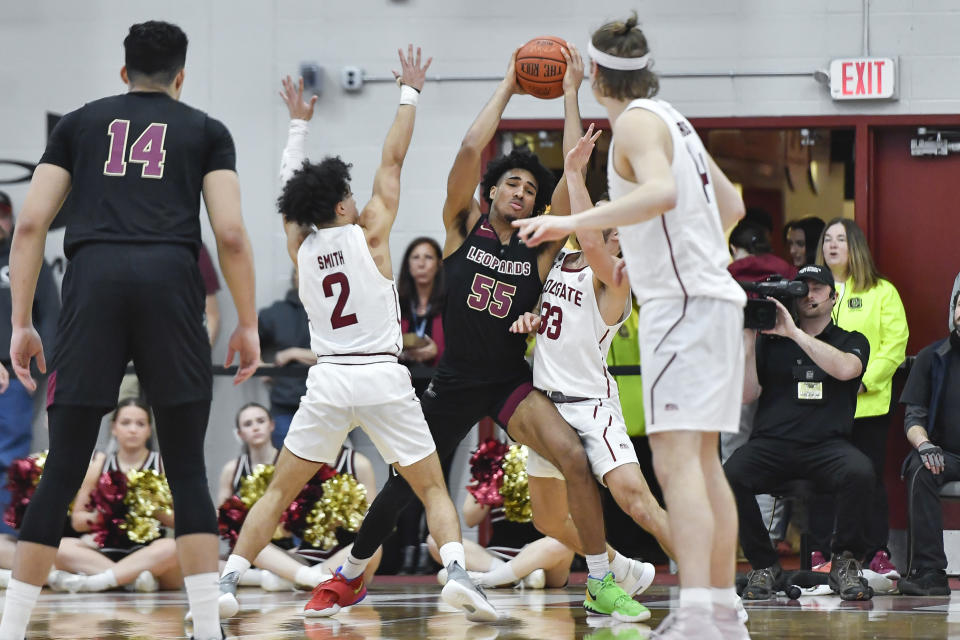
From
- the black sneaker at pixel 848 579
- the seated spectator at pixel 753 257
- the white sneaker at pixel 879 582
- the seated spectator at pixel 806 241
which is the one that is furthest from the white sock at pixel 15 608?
the seated spectator at pixel 806 241

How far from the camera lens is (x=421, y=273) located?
845 centimetres

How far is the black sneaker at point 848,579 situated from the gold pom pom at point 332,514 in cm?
261

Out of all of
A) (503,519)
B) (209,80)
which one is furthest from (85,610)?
(209,80)

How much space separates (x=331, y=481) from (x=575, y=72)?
9.44 ft

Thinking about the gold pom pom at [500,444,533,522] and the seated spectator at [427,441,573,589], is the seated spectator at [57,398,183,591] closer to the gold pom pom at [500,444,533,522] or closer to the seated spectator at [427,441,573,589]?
the seated spectator at [427,441,573,589]

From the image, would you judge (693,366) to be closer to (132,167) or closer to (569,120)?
(132,167)

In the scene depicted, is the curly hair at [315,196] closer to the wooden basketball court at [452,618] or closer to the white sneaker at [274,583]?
the wooden basketball court at [452,618]

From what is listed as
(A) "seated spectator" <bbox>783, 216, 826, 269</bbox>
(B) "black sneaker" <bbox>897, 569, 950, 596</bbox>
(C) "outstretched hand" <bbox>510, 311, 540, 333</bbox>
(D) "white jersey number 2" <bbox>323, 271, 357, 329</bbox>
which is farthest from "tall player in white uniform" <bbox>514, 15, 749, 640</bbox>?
(A) "seated spectator" <bbox>783, 216, 826, 269</bbox>

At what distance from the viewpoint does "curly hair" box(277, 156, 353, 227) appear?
19.4ft

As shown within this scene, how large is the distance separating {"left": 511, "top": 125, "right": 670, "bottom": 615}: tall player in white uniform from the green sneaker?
0.94 ft

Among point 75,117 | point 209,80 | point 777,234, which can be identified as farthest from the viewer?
point 777,234

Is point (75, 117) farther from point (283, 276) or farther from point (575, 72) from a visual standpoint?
point (283, 276)

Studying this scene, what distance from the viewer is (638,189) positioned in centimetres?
398

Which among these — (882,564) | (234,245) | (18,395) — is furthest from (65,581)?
(882,564)
